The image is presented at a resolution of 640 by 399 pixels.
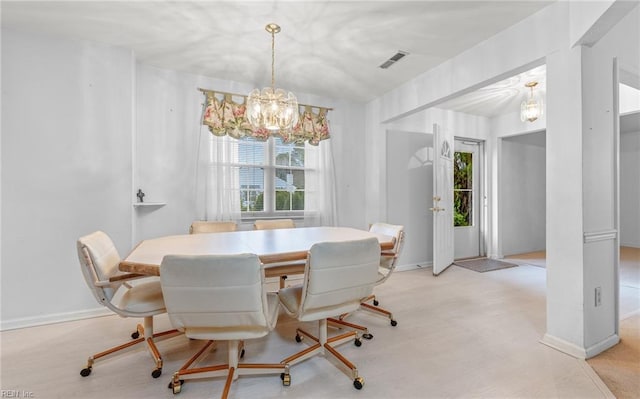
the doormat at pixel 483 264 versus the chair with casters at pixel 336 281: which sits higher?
the chair with casters at pixel 336 281

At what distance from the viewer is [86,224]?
2672 mm

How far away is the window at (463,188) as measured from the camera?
5.06 m

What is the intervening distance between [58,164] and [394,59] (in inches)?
132

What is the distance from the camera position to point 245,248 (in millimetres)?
1890

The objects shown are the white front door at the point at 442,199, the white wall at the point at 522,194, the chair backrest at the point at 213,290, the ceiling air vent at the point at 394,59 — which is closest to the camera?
the chair backrest at the point at 213,290

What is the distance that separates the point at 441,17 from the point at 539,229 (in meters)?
5.19

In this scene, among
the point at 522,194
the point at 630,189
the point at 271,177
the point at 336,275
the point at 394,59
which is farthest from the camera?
the point at 630,189

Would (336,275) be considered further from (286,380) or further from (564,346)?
(564,346)

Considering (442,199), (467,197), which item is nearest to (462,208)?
(467,197)

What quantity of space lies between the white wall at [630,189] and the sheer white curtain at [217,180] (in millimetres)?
7797

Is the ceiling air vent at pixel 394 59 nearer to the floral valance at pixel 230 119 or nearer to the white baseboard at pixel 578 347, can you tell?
the floral valance at pixel 230 119

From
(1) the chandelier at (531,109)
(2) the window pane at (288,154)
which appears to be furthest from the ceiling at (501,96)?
(2) the window pane at (288,154)

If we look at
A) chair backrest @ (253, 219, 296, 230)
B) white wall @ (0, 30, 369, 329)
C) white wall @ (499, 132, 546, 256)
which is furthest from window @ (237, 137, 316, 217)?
white wall @ (499, 132, 546, 256)

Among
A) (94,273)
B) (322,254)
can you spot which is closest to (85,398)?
(94,273)
